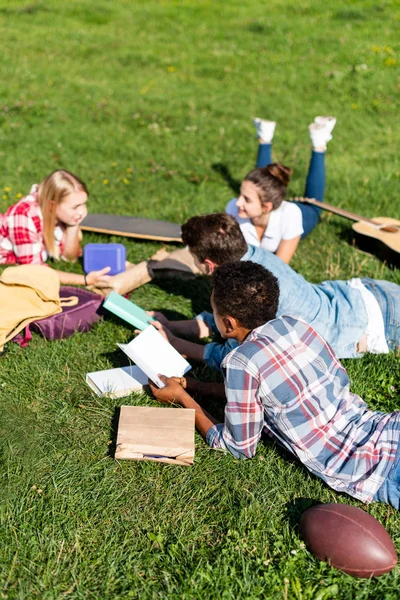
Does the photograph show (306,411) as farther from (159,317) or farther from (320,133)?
(320,133)

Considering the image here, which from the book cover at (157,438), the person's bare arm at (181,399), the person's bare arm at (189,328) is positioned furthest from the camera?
the person's bare arm at (189,328)

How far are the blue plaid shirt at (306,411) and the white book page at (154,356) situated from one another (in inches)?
28.6

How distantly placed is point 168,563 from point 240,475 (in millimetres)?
695

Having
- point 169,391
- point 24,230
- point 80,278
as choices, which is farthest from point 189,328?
point 24,230

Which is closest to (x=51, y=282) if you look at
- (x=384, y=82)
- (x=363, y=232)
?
(x=363, y=232)

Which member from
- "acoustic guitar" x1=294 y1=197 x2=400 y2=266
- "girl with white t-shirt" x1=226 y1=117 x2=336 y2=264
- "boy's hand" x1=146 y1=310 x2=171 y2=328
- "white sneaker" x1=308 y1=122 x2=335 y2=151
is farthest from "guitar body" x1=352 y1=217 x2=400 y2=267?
"boy's hand" x1=146 y1=310 x2=171 y2=328

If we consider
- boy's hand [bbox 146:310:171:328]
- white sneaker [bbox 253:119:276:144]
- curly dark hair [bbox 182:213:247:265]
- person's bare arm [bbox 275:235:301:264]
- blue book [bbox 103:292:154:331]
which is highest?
white sneaker [bbox 253:119:276:144]

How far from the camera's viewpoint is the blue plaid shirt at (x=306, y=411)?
122 inches

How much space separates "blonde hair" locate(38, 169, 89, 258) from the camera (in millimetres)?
5195

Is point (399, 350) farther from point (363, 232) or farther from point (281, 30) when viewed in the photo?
point (281, 30)

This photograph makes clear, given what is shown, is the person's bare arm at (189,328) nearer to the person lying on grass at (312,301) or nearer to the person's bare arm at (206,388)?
the person lying on grass at (312,301)

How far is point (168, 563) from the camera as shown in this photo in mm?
2855

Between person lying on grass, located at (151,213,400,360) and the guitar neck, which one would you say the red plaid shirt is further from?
the guitar neck

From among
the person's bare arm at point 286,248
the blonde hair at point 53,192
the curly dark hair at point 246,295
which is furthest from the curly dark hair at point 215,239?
the blonde hair at point 53,192
